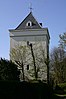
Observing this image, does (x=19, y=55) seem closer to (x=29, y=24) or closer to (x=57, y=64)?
(x=57, y=64)

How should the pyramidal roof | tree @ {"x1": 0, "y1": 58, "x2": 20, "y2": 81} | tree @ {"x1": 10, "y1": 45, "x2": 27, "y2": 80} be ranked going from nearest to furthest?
tree @ {"x1": 0, "y1": 58, "x2": 20, "y2": 81}, tree @ {"x1": 10, "y1": 45, "x2": 27, "y2": 80}, the pyramidal roof

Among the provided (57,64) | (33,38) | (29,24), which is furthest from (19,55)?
(29,24)

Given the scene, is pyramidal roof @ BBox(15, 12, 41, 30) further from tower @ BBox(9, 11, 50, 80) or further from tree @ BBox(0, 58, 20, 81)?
tree @ BBox(0, 58, 20, 81)

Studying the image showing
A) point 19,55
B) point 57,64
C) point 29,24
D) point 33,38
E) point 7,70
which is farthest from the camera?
point 29,24

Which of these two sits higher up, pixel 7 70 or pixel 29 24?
pixel 29 24

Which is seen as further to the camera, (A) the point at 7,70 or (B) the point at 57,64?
(B) the point at 57,64

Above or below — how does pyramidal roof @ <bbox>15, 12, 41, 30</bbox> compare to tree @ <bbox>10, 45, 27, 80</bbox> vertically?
above

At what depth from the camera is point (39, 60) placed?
72.8m

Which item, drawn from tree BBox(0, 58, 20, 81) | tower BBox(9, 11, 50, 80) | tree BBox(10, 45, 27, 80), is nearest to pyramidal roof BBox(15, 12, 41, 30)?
tower BBox(9, 11, 50, 80)

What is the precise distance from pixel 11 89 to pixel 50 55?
58.4m

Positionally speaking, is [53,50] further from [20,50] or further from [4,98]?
[4,98]

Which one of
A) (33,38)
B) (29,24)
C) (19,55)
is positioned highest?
(29,24)

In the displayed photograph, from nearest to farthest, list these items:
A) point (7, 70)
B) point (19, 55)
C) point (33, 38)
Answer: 1. point (7, 70)
2. point (19, 55)
3. point (33, 38)

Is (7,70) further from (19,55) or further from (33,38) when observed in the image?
(33,38)
